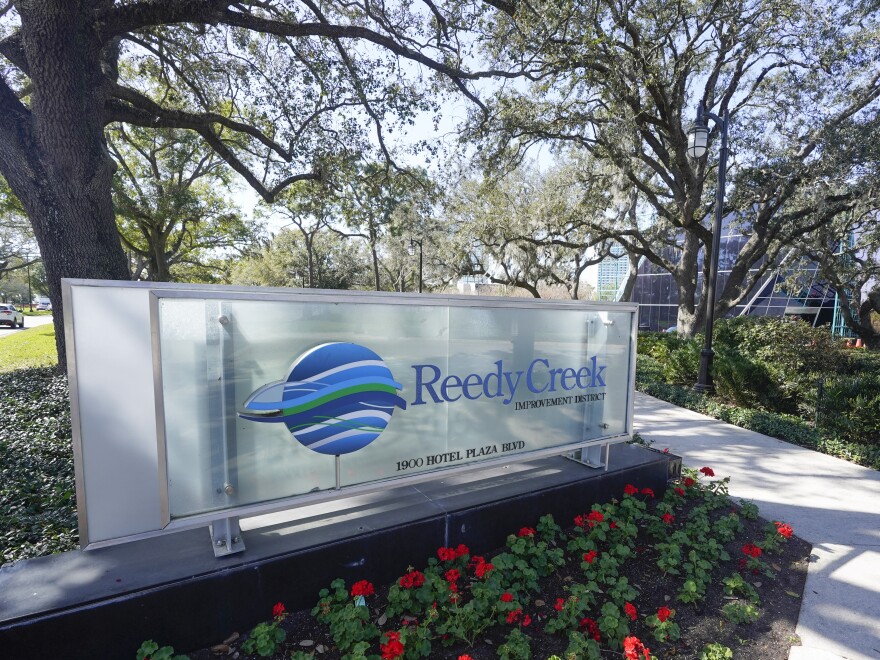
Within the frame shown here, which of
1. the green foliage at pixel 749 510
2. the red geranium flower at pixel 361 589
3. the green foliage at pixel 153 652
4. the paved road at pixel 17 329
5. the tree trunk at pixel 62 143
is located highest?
the tree trunk at pixel 62 143

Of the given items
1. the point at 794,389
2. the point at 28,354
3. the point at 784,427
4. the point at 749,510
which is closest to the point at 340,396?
the point at 749,510

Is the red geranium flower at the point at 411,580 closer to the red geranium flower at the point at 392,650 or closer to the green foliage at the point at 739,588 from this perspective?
the red geranium flower at the point at 392,650

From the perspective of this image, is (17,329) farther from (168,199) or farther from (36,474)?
(36,474)

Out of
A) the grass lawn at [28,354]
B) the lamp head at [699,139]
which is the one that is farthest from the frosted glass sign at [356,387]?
the grass lawn at [28,354]

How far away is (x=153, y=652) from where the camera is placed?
2197mm

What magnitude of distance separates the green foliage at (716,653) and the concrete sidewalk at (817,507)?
0.42 metres

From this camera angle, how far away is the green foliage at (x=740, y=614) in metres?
2.74

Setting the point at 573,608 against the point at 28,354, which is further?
the point at 28,354

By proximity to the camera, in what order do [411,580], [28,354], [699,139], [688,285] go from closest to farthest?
[411,580], [699,139], [688,285], [28,354]

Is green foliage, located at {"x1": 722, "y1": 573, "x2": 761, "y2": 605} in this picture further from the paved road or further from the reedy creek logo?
the paved road

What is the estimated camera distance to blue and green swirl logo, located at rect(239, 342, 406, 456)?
2.70 m

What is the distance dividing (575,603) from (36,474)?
16.1 ft

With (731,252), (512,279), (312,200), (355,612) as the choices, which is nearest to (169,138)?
(312,200)

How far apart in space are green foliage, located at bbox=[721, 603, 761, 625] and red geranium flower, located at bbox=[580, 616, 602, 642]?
0.86 metres
